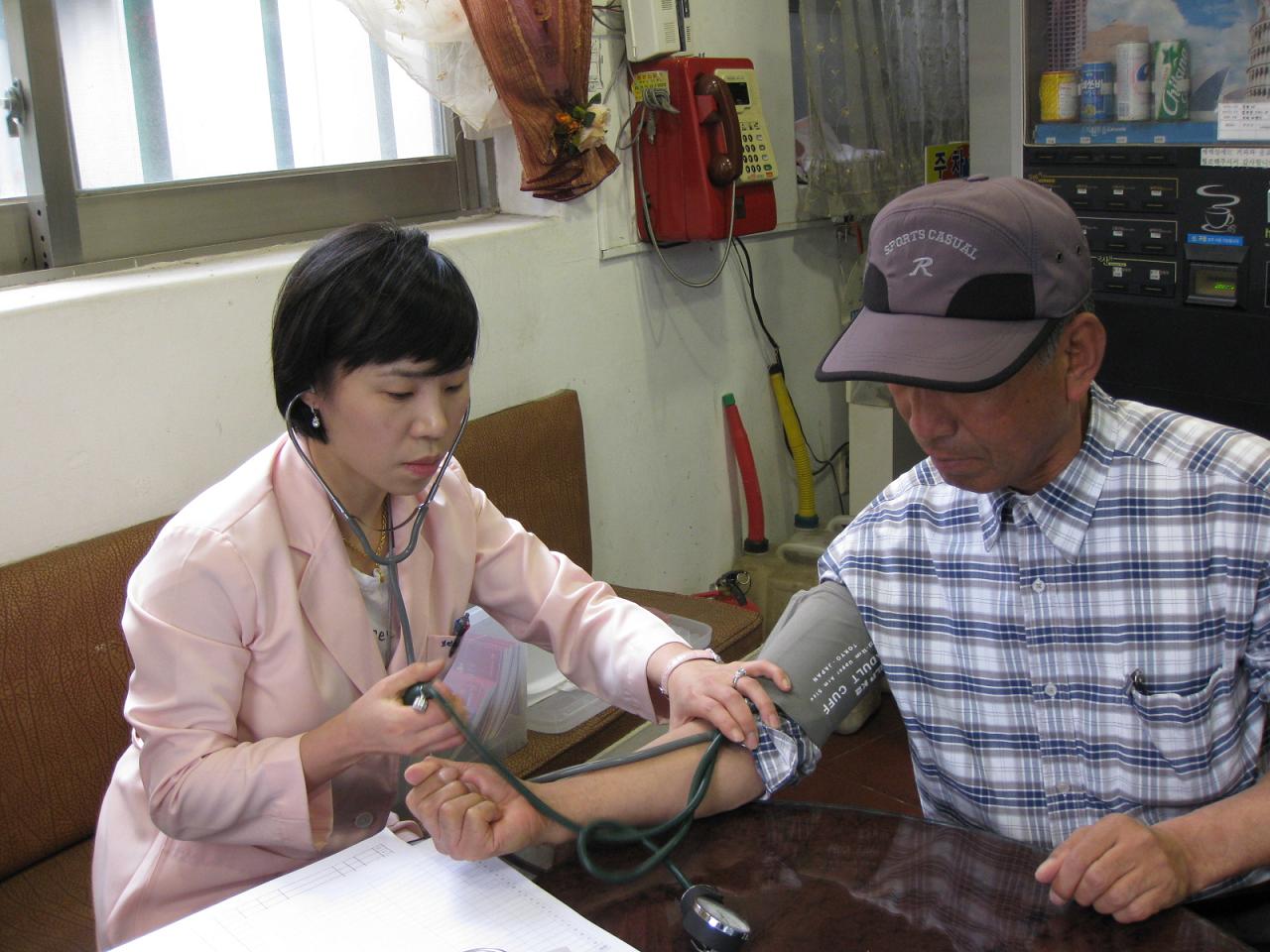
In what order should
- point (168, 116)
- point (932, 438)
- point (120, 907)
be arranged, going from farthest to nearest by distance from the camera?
point (168, 116) → point (120, 907) → point (932, 438)

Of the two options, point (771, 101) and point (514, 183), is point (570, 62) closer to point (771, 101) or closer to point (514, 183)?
point (514, 183)

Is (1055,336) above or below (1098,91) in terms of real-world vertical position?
below

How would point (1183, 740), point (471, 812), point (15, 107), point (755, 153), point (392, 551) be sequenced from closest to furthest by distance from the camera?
point (471, 812) < point (1183, 740) < point (392, 551) < point (15, 107) < point (755, 153)

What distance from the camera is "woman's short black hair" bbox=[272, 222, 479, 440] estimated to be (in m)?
1.27

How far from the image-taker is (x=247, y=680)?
134 centimetres

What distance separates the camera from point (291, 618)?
1322 millimetres

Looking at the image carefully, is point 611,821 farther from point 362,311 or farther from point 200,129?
point 200,129

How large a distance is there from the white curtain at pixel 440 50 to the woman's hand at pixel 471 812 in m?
1.71

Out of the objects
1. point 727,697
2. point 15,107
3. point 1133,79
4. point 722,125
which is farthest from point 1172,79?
point 15,107

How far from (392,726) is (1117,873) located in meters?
0.65

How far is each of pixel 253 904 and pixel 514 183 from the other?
2101 mm

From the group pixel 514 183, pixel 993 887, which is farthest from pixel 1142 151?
pixel 993 887

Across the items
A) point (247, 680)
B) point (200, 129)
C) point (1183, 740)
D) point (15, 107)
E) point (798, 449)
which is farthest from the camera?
point (798, 449)

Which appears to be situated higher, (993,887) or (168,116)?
(168,116)
